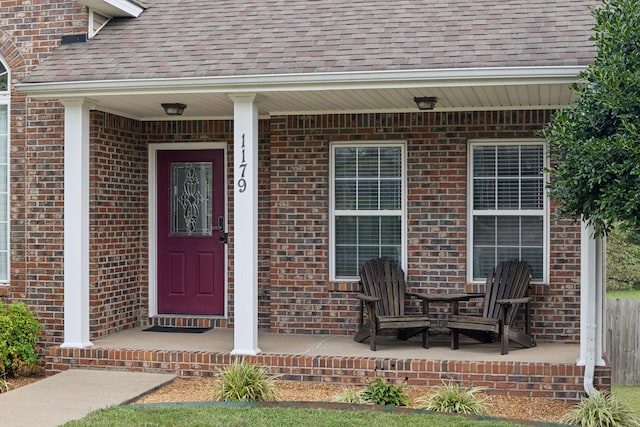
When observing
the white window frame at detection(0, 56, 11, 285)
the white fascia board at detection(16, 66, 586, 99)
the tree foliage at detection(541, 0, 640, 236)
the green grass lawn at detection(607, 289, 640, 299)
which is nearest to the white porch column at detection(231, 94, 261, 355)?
the white fascia board at detection(16, 66, 586, 99)

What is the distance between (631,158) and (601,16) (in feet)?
3.95

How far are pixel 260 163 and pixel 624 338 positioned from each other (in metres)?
5.65

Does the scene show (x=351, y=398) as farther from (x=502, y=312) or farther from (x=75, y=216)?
(x=75, y=216)

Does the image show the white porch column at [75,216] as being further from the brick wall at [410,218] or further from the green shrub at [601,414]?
the green shrub at [601,414]

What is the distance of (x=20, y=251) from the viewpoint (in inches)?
393

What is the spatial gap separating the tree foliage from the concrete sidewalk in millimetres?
4360

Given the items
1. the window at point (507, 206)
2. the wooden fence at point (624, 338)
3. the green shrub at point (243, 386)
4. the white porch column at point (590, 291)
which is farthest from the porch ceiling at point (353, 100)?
the wooden fence at point (624, 338)

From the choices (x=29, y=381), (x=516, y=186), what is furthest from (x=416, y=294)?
(x=29, y=381)

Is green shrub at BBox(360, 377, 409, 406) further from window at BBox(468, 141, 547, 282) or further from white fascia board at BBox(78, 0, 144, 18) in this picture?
white fascia board at BBox(78, 0, 144, 18)

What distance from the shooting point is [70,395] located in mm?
8062

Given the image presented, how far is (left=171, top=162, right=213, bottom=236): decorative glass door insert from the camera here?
10.9 meters

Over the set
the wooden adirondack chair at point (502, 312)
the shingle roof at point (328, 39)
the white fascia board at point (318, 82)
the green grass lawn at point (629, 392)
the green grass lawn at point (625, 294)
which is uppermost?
the shingle roof at point (328, 39)

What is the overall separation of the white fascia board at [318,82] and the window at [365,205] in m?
1.90

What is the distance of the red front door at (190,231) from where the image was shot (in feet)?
35.6
